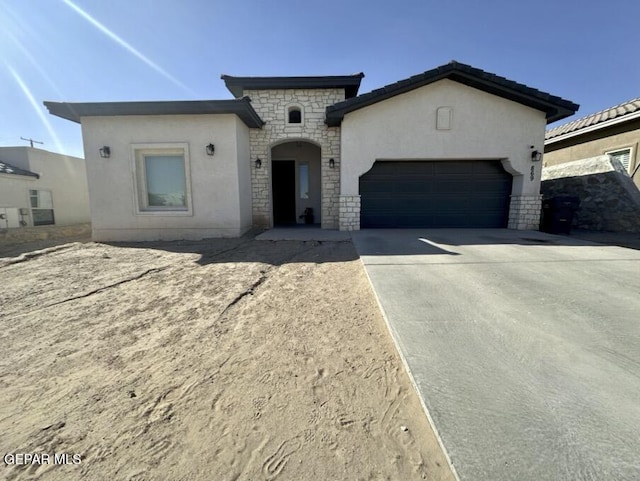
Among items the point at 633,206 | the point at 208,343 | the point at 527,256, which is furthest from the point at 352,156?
the point at 633,206

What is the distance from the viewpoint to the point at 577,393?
5.72ft

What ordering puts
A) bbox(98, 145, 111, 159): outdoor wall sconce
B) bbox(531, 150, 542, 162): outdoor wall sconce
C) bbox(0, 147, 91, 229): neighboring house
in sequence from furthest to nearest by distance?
bbox(0, 147, 91, 229): neighboring house → bbox(531, 150, 542, 162): outdoor wall sconce → bbox(98, 145, 111, 159): outdoor wall sconce

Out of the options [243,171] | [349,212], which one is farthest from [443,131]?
[243,171]

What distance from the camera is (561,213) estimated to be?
26.8 ft

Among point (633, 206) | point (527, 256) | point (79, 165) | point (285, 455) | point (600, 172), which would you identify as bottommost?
point (285, 455)

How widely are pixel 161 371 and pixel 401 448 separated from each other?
5.95ft

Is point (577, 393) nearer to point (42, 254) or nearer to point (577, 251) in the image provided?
point (577, 251)

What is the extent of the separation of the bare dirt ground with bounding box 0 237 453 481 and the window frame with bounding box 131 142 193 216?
13.9 ft

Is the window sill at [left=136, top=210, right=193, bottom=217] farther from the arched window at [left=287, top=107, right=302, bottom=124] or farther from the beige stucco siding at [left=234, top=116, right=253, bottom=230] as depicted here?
the arched window at [left=287, top=107, right=302, bottom=124]

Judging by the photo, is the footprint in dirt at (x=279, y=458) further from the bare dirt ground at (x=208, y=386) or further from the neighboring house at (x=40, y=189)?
the neighboring house at (x=40, y=189)

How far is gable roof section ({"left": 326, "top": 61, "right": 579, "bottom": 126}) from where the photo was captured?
7.71 meters

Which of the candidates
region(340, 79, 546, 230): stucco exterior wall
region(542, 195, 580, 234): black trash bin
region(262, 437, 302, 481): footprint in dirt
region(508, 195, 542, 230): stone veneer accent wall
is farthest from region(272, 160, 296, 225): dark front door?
region(262, 437, 302, 481): footprint in dirt

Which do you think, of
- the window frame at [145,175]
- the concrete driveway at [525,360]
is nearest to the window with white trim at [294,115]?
the window frame at [145,175]

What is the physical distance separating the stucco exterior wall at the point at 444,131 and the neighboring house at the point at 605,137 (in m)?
3.86
